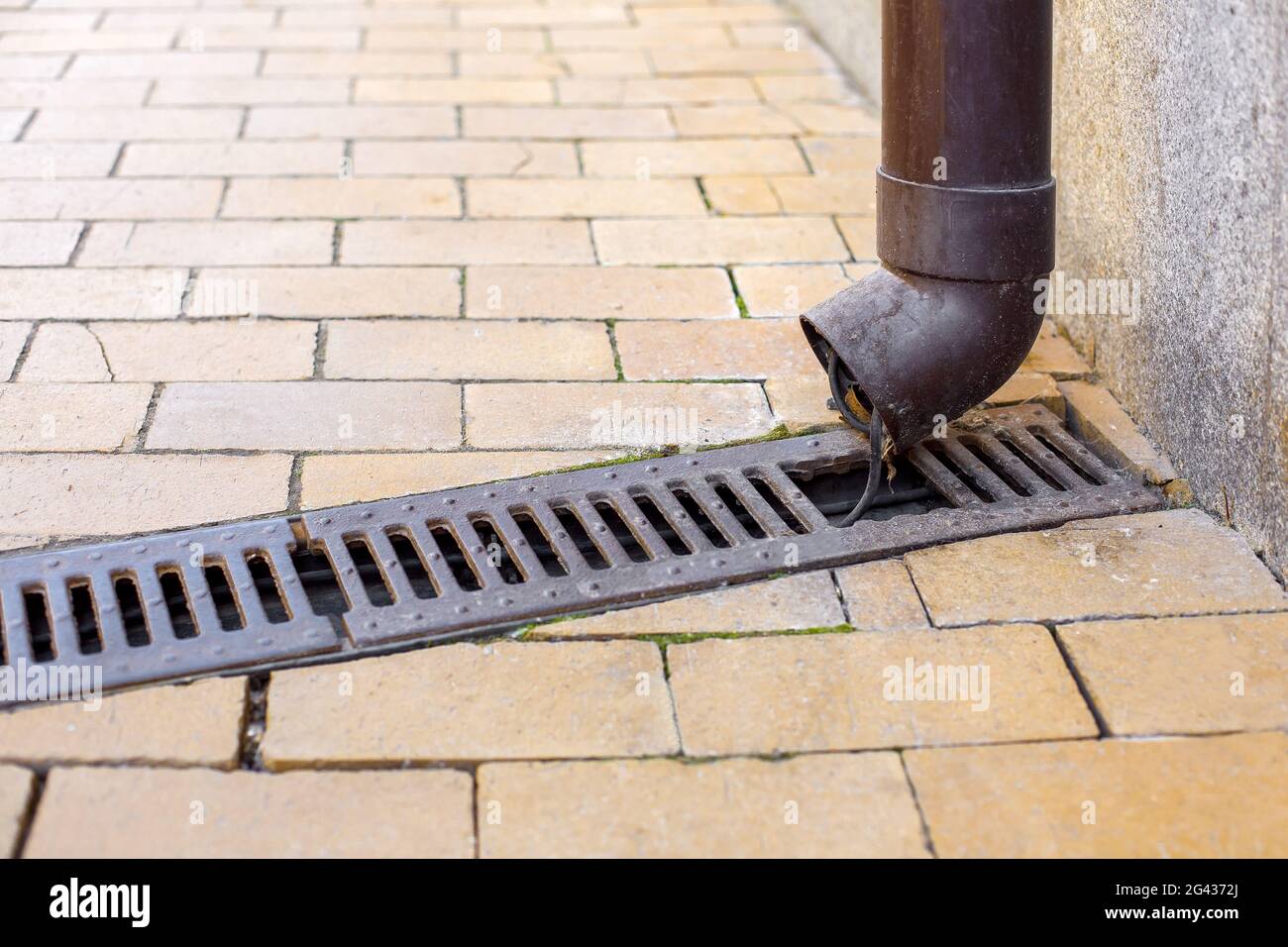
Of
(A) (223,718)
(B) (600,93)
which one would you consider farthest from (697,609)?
(B) (600,93)

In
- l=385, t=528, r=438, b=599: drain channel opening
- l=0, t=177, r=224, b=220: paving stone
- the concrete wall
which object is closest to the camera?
the concrete wall

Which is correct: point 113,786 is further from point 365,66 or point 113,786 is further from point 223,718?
point 365,66

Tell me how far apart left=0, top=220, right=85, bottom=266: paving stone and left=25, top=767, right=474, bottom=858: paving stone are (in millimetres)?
2349

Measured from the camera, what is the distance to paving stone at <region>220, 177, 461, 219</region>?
14.7 ft

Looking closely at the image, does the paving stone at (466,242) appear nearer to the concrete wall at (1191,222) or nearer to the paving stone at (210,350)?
the paving stone at (210,350)

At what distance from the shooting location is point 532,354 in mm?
3631

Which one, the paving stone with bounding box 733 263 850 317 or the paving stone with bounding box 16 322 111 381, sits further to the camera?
the paving stone with bounding box 733 263 850 317

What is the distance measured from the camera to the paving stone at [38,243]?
4059 millimetres

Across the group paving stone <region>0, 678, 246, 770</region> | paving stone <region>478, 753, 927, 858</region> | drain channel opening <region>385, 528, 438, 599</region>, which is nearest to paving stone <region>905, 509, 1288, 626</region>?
paving stone <region>478, 753, 927, 858</region>

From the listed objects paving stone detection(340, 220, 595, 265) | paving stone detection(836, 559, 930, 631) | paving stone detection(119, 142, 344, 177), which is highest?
paving stone detection(119, 142, 344, 177)

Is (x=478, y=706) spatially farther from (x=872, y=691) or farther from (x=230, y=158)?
(x=230, y=158)

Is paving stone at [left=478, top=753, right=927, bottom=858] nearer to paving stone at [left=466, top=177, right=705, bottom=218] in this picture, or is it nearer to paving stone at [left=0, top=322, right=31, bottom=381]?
paving stone at [left=0, top=322, right=31, bottom=381]

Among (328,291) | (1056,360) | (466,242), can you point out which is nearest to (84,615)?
(328,291)
